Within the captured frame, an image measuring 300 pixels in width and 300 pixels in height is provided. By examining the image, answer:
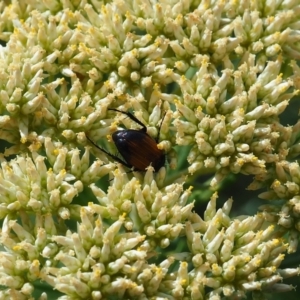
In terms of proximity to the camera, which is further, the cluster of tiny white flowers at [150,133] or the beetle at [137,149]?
the beetle at [137,149]

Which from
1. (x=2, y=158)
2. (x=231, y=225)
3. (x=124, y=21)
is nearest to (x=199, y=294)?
(x=231, y=225)

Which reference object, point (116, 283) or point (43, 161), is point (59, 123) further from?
point (116, 283)

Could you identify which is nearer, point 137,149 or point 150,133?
point 137,149

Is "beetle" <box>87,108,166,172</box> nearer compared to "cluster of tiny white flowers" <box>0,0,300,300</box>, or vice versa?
"cluster of tiny white flowers" <box>0,0,300,300</box>
